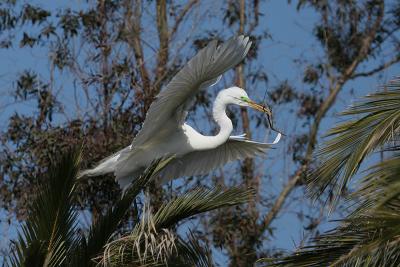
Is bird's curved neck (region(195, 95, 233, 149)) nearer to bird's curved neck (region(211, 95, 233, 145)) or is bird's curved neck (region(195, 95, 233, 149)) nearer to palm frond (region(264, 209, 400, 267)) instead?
bird's curved neck (region(211, 95, 233, 145))

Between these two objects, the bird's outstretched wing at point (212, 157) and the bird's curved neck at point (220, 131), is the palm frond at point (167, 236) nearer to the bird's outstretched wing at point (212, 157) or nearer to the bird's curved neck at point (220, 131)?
the bird's curved neck at point (220, 131)

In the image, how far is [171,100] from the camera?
9.16 metres

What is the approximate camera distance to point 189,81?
Answer: 8828 mm

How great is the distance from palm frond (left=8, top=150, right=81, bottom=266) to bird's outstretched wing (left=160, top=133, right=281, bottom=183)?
427 cm

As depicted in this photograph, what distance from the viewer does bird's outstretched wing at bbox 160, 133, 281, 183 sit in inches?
414

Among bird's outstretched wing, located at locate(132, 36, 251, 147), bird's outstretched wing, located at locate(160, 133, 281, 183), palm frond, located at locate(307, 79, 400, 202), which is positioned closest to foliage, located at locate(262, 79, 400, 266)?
palm frond, located at locate(307, 79, 400, 202)

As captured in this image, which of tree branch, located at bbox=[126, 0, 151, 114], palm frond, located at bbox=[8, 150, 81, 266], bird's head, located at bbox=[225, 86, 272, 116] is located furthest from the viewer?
tree branch, located at bbox=[126, 0, 151, 114]

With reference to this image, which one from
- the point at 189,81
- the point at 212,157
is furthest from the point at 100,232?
the point at 212,157

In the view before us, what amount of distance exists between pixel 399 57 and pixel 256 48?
2218 mm

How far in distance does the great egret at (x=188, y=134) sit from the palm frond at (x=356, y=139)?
2517 mm

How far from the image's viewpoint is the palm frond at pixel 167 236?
6.10 meters

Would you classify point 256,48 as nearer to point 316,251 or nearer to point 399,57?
point 399,57

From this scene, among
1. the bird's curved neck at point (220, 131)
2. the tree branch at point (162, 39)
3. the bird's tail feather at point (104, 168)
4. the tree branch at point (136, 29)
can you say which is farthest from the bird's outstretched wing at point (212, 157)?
the tree branch at point (136, 29)

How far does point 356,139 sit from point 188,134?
455 centimetres
